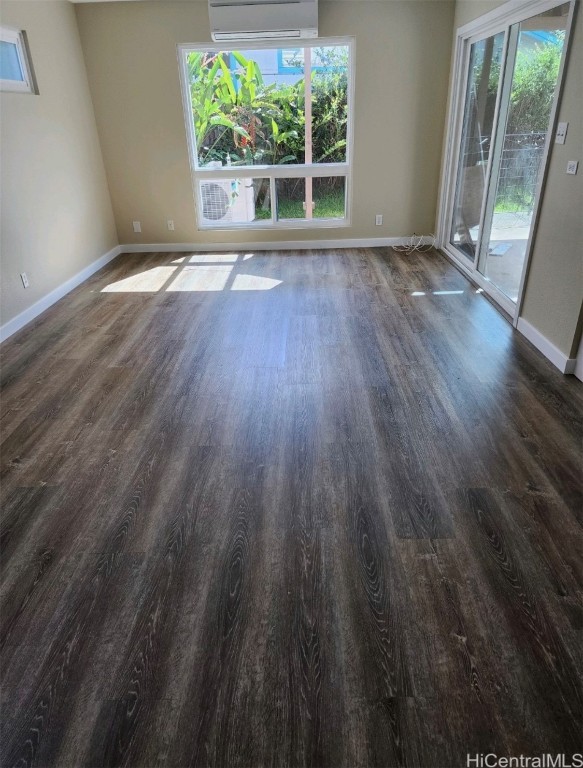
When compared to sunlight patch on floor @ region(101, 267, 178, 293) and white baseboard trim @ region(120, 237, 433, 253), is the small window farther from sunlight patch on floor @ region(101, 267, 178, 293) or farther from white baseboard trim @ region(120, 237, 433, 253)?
white baseboard trim @ region(120, 237, 433, 253)

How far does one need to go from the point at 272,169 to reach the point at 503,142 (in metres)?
2.54

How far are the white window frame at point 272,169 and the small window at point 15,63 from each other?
1533 millimetres

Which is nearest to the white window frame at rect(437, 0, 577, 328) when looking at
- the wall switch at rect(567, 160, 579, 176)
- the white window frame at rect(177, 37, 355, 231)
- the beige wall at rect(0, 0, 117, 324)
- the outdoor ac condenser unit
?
the wall switch at rect(567, 160, 579, 176)

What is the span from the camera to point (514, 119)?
3.77m

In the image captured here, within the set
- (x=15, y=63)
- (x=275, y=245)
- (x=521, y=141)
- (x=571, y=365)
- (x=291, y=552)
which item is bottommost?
(x=291, y=552)

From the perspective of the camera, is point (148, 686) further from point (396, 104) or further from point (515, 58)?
point (396, 104)

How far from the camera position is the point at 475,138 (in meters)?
4.62

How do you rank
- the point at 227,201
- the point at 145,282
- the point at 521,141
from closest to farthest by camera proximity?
1. the point at 521,141
2. the point at 145,282
3. the point at 227,201

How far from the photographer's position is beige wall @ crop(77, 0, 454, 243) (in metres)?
4.82

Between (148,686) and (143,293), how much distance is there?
3.80 m

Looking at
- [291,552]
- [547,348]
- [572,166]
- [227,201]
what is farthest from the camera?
[227,201]

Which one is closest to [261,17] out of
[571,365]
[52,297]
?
[52,297]

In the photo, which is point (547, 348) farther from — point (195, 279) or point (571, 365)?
point (195, 279)

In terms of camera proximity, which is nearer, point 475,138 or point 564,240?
point 564,240
